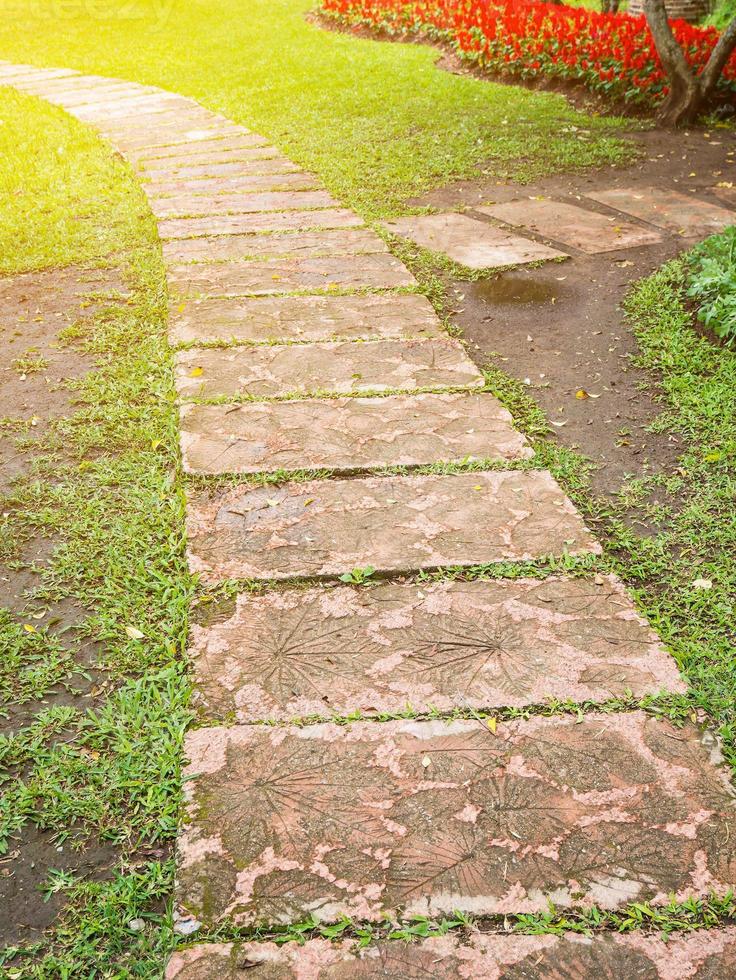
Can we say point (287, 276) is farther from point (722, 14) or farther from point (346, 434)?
point (722, 14)

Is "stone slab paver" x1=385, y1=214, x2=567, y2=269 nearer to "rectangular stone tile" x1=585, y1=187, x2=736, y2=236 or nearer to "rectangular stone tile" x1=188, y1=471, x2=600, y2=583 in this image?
"rectangular stone tile" x1=585, y1=187, x2=736, y2=236

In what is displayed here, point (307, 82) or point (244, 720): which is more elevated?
point (307, 82)

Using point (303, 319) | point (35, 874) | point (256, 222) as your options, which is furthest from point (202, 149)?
point (35, 874)

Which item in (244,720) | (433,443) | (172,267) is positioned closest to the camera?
(244,720)

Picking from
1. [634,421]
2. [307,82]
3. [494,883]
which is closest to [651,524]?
[634,421]

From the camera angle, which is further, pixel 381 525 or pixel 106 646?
pixel 381 525

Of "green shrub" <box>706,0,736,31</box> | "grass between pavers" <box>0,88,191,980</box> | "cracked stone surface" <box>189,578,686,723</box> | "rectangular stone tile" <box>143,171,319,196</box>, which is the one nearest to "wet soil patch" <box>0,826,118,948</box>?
"grass between pavers" <box>0,88,191,980</box>

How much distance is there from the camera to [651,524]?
2.61 m

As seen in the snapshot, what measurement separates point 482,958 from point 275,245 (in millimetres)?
4080

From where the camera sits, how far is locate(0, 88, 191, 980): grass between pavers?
1.60 metres

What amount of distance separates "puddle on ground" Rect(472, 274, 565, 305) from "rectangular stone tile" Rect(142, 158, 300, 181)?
2.47 meters

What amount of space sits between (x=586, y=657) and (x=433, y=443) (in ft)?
3.65

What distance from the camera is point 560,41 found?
8359 millimetres

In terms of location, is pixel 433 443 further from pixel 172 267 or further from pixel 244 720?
pixel 172 267
